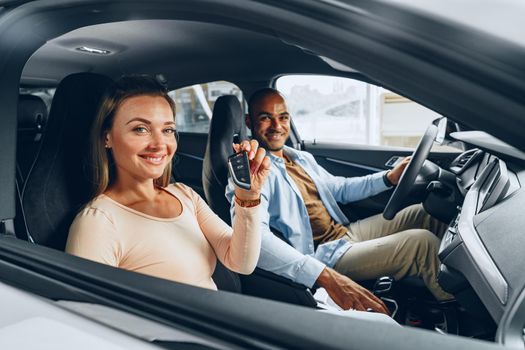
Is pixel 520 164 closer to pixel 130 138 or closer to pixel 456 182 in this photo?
pixel 456 182

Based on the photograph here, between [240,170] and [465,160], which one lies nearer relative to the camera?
[240,170]

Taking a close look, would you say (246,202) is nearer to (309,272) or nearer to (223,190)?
(309,272)

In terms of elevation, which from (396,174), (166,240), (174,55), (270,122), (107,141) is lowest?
(396,174)

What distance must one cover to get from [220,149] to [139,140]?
0.97 meters

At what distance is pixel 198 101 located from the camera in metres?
3.76

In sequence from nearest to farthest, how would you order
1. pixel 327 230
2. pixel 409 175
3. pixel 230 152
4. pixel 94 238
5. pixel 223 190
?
pixel 94 238, pixel 409 175, pixel 223 190, pixel 230 152, pixel 327 230

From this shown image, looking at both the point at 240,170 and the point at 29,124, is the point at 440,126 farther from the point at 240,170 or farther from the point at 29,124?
the point at 29,124

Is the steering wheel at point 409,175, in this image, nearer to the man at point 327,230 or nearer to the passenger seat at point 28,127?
the man at point 327,230

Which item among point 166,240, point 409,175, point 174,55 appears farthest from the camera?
point 174,55

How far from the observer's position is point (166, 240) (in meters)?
1.39

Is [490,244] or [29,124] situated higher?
[29,124]

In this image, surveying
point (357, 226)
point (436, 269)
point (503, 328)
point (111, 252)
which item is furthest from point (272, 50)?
point (503, 328)

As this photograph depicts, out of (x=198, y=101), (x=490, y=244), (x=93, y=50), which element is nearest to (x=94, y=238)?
(x=490, y=244)

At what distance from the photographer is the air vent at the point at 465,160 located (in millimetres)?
2229
